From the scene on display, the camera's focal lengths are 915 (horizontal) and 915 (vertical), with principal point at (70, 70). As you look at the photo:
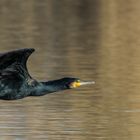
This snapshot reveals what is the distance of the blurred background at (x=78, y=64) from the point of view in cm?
1348

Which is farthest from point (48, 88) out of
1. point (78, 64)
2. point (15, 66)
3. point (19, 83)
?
point (78, 64)

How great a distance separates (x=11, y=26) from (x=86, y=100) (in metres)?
12.2

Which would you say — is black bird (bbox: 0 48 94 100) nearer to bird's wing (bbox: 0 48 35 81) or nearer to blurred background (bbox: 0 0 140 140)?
bird's wing (bbox: 0 48 35 81)

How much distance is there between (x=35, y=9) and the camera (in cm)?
3331

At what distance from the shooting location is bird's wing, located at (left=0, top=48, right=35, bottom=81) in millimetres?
11875

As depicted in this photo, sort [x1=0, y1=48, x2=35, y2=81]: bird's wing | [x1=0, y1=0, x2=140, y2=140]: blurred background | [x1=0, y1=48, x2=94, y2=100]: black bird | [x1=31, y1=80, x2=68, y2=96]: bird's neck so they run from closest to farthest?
[x1=0, y1=48, x2=35, y2=81]: bird's wing, [x1=0, y1=48, x2=94, y2=100]: black bird, [x1=31, y1=80, x2=68, y2=96]: bird's neck, [x1=0, y1=0, x2=140, y2=140]: blurred background

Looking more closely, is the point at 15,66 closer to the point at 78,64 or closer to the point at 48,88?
the point at 48,88

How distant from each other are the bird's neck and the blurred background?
65cm

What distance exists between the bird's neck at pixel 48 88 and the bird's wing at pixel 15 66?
0.24 m

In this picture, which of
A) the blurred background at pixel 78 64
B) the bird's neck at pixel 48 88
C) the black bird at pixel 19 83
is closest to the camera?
the black bird at pixel 19 83

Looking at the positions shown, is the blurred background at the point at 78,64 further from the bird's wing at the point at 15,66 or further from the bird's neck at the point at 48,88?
the bird's wing at the point at 15,66

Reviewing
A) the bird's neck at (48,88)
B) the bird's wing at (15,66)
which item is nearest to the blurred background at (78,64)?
the bird's neck at (48,88)

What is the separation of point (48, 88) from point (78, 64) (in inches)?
271

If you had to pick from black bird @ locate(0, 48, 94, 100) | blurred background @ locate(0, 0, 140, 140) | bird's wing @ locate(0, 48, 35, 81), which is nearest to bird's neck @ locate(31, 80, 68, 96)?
black bird @ locate(0, 48, 94, 100)
